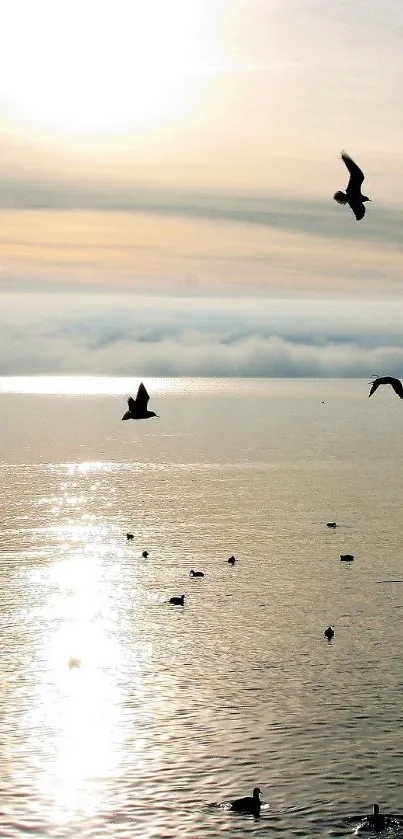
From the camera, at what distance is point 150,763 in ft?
162

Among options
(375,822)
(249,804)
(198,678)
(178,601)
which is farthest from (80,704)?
(178,601)

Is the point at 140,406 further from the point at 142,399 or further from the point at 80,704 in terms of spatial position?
the point at 80,704

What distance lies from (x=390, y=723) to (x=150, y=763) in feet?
39.5

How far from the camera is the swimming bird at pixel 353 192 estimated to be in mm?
34688

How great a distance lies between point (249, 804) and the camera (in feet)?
144

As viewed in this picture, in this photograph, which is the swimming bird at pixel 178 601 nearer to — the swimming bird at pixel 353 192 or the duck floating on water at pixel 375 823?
the duck floating on water at pixel 375 823

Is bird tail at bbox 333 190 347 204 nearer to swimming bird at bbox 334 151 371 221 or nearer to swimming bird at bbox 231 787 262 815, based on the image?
swimming bird at bbox 334 151 371 221

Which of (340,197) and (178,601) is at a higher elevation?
(340,197)

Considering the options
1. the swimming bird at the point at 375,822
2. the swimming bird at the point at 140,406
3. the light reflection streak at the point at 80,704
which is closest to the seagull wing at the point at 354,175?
the swimming bird at the point at 140,406

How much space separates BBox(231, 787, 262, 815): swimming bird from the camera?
43938mm

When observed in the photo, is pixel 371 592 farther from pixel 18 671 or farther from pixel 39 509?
pixel 39 509

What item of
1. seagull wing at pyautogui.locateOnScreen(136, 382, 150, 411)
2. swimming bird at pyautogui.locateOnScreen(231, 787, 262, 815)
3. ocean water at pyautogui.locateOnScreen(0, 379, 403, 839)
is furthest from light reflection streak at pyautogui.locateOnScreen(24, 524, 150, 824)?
seagull wing at pyautogui.locateOnScreen(136, 382, 150, 411)

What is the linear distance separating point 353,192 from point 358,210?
1.35 metres

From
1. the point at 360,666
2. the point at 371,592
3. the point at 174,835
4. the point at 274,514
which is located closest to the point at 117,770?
the point at 174,835
